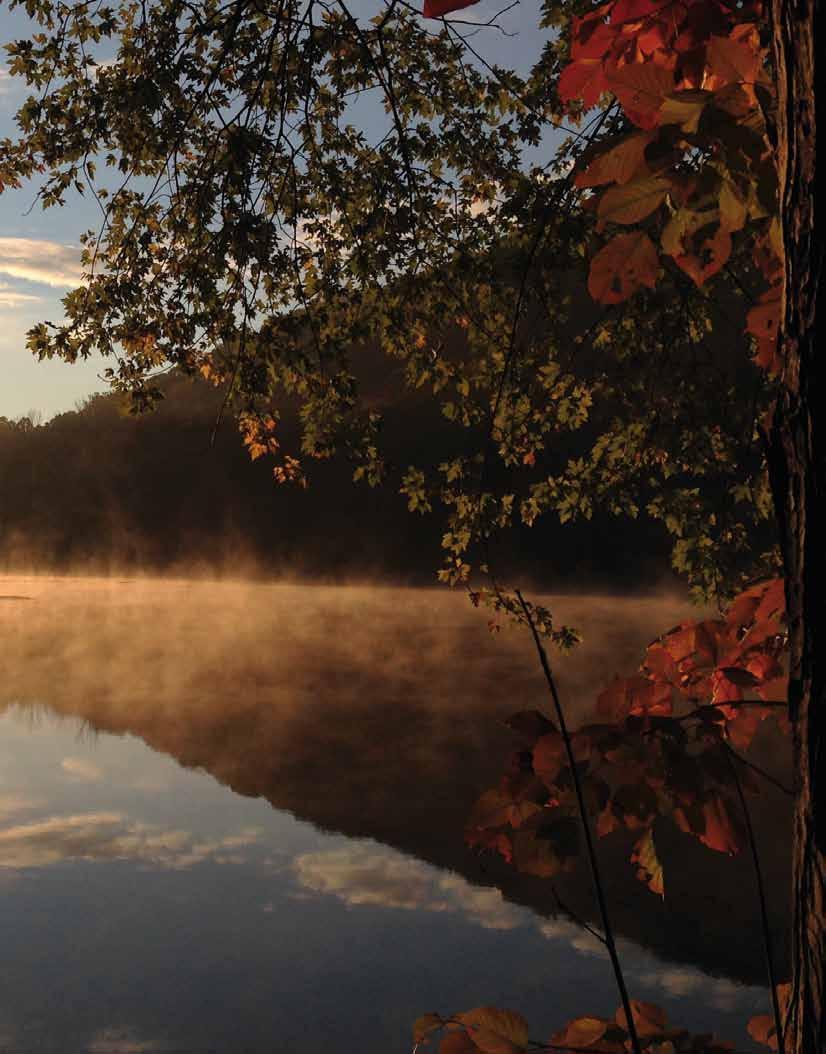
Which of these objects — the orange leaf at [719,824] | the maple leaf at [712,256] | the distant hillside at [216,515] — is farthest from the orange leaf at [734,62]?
the distant hillside at [216,515]

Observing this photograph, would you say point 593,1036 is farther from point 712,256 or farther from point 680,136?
point 680,136

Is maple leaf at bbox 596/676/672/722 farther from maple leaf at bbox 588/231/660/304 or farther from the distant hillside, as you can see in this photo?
the distant hillside

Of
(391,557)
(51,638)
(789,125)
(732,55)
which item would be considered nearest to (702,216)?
(732,55)

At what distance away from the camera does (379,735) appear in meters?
14.1

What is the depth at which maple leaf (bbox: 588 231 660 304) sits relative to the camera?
2.09 meters

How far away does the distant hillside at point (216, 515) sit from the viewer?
41750 mm

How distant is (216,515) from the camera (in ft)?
168

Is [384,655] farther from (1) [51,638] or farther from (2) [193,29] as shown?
(2) [193,29]

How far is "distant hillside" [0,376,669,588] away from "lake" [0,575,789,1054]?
2265 centimetres

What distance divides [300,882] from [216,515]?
142 feet

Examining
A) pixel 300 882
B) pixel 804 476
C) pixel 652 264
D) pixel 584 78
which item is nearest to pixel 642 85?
pixel 652 264

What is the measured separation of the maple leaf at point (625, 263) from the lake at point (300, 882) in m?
2.90

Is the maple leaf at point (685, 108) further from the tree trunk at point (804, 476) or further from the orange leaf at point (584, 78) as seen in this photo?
the orange leaf at point (584, 78)

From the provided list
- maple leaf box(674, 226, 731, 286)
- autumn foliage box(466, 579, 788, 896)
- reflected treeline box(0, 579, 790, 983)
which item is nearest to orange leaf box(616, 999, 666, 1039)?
autumn foliage box(466, 579, 788, 896)
